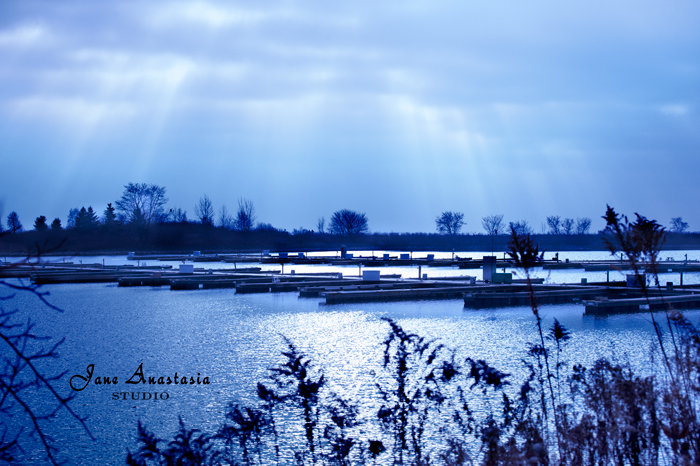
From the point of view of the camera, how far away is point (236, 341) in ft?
41.5

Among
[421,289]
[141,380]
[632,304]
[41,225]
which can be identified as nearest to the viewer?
[141,380]

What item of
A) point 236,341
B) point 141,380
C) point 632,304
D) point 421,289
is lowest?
point 141,380

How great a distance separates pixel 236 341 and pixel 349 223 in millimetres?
75221

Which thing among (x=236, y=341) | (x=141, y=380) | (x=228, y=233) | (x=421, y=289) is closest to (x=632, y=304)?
(x=421, y=289)

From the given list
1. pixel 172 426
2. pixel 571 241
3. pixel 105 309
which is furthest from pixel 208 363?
pixel 571 241

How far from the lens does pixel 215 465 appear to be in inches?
160

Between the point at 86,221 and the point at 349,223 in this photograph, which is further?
the point at 349,223

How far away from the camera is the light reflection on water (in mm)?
7746

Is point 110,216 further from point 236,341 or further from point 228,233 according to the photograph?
point 236,341

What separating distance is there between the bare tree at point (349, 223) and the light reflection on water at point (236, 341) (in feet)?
217

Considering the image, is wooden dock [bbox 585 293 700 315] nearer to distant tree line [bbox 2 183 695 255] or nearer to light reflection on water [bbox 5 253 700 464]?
light reflection on water [bbox 5 253 700 464]

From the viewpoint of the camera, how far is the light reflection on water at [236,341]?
775 cm

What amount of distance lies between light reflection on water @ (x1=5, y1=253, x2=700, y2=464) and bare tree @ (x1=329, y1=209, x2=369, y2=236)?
6627 centimetres

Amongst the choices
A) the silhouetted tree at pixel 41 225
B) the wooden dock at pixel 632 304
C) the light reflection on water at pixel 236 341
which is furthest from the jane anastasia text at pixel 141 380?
the silhouetted tree at pixel 41 225
